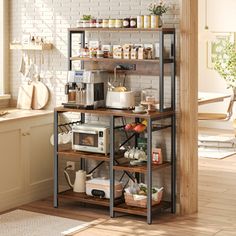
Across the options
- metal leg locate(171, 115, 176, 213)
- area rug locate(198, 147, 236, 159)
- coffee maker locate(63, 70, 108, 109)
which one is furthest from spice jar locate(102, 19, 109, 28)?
area rug locate(198, 147, 236, 159)

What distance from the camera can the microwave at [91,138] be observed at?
19.3ft

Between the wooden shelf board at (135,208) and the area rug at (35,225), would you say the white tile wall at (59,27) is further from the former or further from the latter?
the area rug at (35,225)

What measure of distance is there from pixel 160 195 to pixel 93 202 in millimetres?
593

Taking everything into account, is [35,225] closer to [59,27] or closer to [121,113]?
[121,113]

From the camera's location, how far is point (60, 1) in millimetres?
6500

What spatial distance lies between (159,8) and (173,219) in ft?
5.87

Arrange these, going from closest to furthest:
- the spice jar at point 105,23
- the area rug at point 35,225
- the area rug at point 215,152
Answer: the area rug at point 35,225
the spice jar at point 105,23
the area rug at point 215,152

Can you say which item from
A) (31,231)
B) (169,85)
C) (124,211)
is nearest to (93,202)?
(124,211)

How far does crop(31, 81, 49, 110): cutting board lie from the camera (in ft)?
21.9

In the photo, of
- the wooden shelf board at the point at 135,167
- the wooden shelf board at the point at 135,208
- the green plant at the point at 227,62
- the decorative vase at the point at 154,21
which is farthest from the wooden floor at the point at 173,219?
the green plant at the point at 227,62

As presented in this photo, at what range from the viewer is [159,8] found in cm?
572

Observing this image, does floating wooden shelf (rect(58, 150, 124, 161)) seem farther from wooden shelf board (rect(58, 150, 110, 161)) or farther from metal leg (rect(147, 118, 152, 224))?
metal leg (rect(147, 118, 152, 224))

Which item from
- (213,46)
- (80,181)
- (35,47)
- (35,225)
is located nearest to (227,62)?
(213,46)

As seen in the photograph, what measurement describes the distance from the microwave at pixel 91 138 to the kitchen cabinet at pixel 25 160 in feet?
1.44
